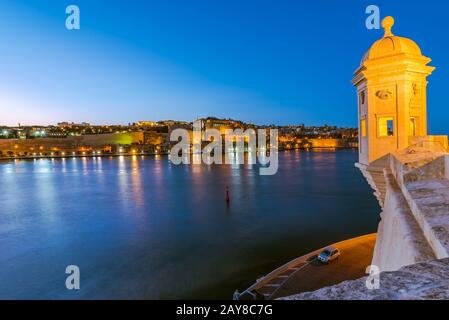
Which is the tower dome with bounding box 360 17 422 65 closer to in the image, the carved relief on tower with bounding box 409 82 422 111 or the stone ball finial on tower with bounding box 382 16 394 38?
the stone ball finial on tower with bounding box 382 16 394 38

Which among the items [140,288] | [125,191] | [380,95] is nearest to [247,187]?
[125,191]

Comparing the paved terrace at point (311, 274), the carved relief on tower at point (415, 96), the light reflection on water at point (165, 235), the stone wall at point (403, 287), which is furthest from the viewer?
the light reflection on water at point (165, 235)

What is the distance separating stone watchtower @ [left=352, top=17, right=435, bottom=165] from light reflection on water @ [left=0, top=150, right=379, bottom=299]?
6.50 meters

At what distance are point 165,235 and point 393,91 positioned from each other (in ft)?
44.9

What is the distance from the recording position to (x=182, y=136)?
115 m

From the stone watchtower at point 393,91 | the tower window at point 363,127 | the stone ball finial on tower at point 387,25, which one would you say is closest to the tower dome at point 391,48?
the stone watchtower at point 393,91

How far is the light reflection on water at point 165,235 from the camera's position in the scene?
11414 mm

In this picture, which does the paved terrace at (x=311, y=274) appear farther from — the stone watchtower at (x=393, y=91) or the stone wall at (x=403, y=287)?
the stone wall at (x=403, y=287)

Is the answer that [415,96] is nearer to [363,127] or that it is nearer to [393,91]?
[393,91]

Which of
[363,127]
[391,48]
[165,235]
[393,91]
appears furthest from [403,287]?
[165,235]

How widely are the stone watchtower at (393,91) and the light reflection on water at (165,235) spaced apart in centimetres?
650

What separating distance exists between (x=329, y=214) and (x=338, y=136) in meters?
149

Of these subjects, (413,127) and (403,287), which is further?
(413,127)

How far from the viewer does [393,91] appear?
291 inches
